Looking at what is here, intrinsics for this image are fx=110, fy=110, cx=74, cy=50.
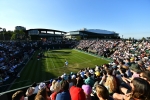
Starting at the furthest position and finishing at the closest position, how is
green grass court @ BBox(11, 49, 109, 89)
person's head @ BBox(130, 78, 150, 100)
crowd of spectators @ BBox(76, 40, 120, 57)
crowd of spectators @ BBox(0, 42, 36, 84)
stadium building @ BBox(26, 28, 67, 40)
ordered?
stadium building @ BBox(26, 28, 67, 40), crowd of spectators @ BBox(76, 40, 120, 57), crowd of spectators @ BBox(0, 42, 36, 84), green grass court @ BBox(11, 49, 109, 89), person's head @ BBox(130, 78, 150, 100)

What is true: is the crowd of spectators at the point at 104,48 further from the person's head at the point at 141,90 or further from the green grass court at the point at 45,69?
the person's head at the point at 141,90

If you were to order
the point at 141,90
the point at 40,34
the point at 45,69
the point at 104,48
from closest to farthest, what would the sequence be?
the point at 141,90 < the point at 45,69 < the point at 104,48 < the point at 40,34

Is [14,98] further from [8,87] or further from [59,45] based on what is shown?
[59,45]

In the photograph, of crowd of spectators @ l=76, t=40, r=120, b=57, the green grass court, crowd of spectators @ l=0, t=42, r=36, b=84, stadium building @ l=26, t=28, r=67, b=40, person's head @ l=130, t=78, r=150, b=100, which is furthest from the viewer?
stadium building @ l=26, t=28, r=67, b=40

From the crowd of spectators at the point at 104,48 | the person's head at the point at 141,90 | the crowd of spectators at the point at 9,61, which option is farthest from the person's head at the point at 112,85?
the crowd of spectators at the point at 104,48

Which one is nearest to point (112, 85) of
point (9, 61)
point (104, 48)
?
point (9, 61)

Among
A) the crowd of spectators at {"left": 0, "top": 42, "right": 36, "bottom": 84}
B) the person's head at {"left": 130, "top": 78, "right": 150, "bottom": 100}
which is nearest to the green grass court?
the crowd of spectators at {"left": 0, "top": 42, "right": 36, "bottom": 84}

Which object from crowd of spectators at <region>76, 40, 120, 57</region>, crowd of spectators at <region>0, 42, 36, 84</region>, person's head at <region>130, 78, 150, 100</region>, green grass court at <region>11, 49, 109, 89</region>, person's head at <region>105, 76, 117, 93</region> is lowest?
green grass court at <region>11, 49, 109, 89</region>

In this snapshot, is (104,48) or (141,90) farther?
(104,48)

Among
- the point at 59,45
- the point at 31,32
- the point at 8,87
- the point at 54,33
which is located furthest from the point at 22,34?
the point at 8,87

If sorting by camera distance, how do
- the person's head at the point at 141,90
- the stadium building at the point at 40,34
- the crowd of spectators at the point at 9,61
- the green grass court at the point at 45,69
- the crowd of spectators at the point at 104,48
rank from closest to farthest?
the person's head at the point at 141,90 → the green grass court at the point at 45,69 → the crowd of spectators at the point at 9,61 → the crowd of spectators at the point at 104,48 → the stadium building at the point at 40,34

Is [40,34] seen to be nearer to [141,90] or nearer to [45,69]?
[45,69]

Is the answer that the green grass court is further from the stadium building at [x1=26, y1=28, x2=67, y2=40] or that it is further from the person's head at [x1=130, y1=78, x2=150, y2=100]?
the stadium building at [x1=26, y1=28, x2=67, y2=40]

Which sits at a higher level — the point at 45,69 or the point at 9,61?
the point at 9,61
